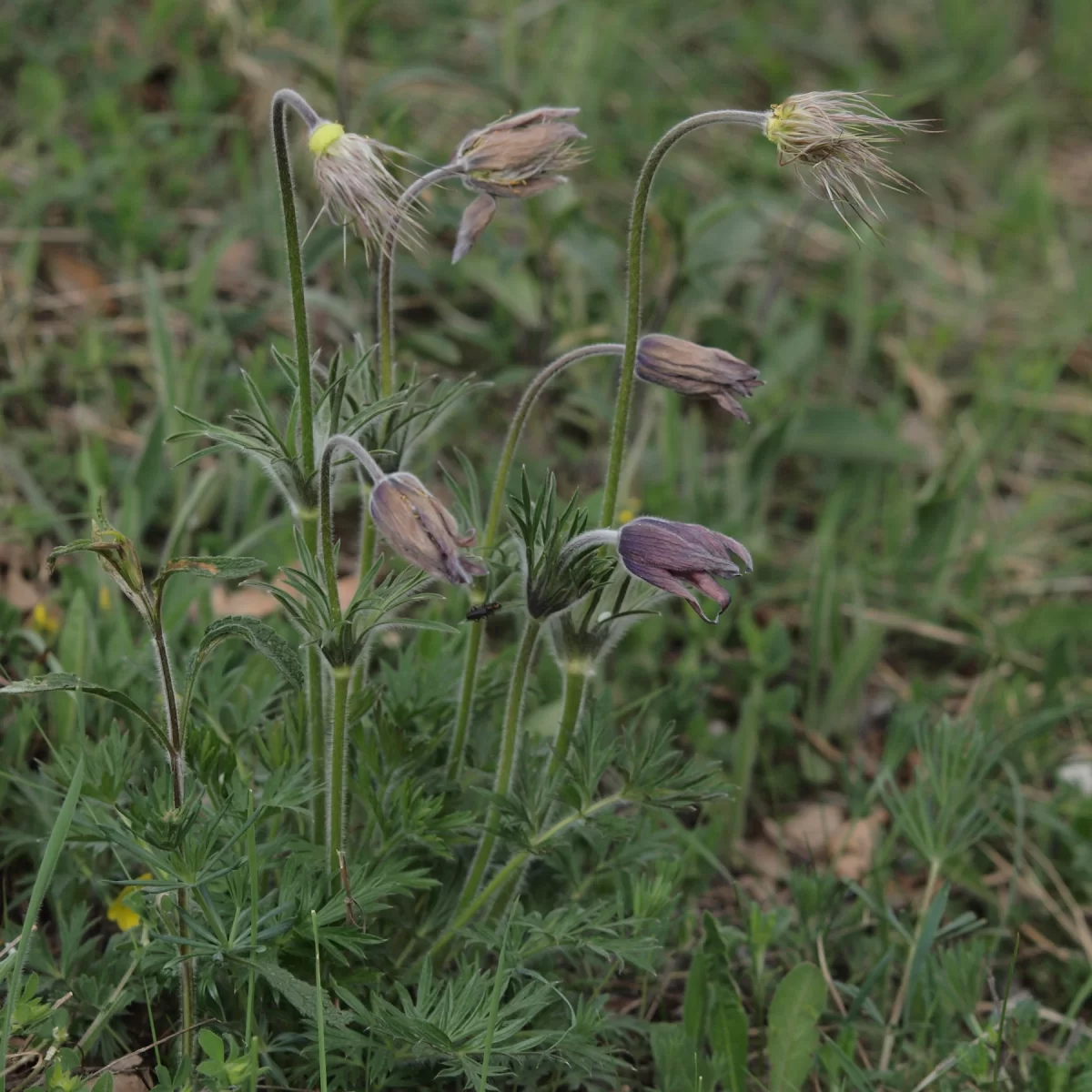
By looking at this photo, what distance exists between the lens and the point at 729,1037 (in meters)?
2.05

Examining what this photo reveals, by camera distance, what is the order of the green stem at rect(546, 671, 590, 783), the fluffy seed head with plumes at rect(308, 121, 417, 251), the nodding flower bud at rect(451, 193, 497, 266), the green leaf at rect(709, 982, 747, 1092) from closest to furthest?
the fluffy seed head with plumes at rect(308, 121, 417, 251) < the nodding flower bud at rect(451, 193, 497, 266) < the green stem at rect(546, 671, 590, 783) < the green leaf at rect(709, 982, 747, 1092)

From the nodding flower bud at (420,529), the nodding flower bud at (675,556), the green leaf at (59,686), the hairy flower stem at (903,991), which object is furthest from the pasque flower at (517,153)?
the hairy flower stem at (903,991)

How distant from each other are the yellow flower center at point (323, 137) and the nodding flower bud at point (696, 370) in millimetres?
530

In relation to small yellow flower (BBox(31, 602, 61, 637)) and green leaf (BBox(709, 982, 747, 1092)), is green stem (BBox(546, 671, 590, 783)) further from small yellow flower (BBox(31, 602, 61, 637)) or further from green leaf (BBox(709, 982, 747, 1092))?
small yellow flower (BBox(31, 602, 61, 637))

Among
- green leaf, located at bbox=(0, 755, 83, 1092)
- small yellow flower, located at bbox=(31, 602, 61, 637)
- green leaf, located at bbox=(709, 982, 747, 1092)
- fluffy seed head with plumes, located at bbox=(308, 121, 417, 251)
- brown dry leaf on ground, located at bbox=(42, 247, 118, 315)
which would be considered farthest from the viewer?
brown dry leaf on ground, located at bbox=(42, 247, 118, 315)

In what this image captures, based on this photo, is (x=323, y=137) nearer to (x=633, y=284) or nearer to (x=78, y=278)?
(x=633, y=284)

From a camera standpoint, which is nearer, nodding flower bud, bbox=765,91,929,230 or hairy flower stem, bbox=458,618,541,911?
Result: nodding flower bud, bbox=765,91,929,230

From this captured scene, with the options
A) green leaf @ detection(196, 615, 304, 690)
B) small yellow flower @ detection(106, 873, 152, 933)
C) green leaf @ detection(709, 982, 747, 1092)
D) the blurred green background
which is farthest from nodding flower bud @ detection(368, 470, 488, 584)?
the blurred green background

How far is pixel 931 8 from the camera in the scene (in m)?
5.98

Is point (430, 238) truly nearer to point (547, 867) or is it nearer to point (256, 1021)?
point (547, 867)

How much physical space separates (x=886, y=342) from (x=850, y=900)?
2.23 metres

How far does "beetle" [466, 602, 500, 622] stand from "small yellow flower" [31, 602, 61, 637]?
1.13 metres

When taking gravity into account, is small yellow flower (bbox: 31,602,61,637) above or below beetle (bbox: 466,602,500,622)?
below

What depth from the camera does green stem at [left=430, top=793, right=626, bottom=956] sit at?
6.19ft
